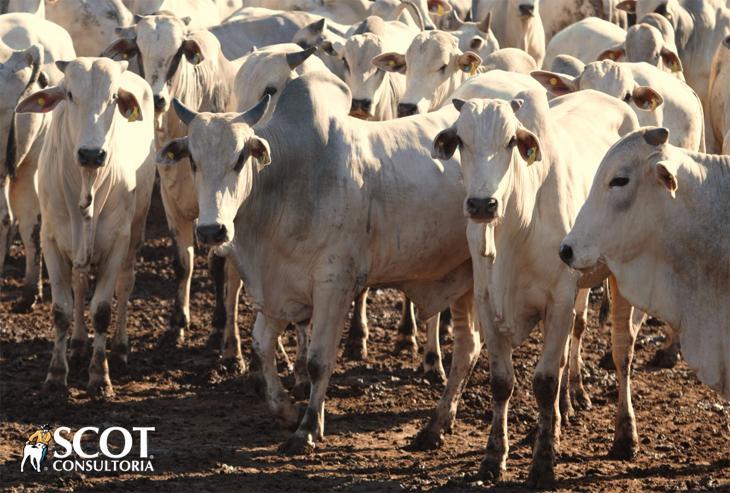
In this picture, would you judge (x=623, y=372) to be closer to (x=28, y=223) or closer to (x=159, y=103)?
(x=159, y=103)

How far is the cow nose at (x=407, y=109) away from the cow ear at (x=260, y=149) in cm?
346

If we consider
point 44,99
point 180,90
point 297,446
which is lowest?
point 297,446

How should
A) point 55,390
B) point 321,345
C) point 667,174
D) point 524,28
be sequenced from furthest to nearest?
point 524,28, point 55,390, point 321,345, point 667,174

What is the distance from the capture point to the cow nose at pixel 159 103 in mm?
11117

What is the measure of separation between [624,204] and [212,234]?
7.23 feet

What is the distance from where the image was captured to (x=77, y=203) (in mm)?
9844

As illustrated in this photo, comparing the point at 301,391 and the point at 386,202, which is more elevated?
the point at 386,202

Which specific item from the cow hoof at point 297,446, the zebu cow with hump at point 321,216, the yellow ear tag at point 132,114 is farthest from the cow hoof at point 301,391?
the yellow ear tag at point 132,114

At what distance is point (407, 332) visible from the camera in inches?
441

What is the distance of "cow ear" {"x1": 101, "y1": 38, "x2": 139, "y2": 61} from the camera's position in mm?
11766

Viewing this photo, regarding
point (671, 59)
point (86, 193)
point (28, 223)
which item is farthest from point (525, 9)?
point (86, 193)

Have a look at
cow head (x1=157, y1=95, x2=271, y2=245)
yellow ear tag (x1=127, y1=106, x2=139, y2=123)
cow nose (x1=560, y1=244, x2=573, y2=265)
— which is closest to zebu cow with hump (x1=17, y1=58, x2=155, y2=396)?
yellow ear tag (x1=127, y1=106, x2=139, y2=123)

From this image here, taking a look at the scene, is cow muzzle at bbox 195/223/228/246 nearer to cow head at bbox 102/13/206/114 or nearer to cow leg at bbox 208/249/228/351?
cow leg at bbox 208/249/228/351

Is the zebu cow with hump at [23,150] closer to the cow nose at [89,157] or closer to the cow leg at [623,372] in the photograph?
the cow nose at [89,157]
